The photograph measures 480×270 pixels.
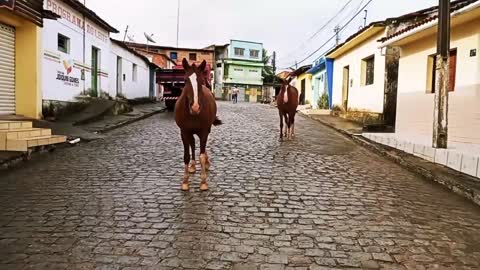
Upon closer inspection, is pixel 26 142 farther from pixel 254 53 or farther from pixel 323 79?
pixel 254 53

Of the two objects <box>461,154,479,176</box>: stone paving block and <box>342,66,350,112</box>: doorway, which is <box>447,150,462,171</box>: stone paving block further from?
<box>342,66,350,112</box>: doorway

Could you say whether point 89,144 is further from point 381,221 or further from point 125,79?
point 125,79

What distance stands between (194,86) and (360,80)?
15.2 m

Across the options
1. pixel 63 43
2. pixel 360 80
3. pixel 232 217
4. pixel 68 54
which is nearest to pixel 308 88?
pixel 360 80

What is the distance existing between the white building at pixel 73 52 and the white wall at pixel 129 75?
1526 mm

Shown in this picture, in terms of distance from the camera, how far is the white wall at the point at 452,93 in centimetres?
993

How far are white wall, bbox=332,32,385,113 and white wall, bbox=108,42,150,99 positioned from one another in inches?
463

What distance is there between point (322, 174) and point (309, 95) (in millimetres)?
28514

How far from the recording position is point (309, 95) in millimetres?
35812

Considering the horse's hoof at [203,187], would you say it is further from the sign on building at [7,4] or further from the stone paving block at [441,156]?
the sign on building at [7,4]

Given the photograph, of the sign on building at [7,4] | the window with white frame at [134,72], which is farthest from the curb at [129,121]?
the sign on building at [7,4]

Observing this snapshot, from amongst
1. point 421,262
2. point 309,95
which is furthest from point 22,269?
point 309,95

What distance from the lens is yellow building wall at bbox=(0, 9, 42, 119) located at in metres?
12.6

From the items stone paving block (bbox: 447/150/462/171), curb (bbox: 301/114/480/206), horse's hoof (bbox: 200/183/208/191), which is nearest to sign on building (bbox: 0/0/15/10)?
horse's hoof (bbox: 200/183/208/191)
